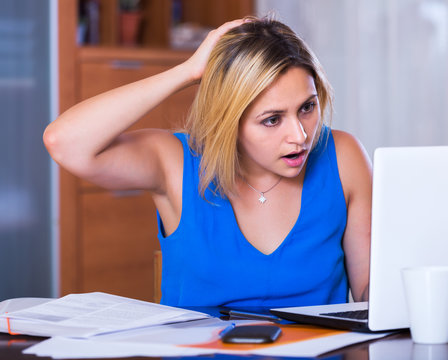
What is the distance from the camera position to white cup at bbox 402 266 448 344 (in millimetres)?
1015

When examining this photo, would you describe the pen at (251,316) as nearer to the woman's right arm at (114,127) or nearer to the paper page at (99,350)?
the paper page at (99,350)

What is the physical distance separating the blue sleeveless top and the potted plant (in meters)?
2.04

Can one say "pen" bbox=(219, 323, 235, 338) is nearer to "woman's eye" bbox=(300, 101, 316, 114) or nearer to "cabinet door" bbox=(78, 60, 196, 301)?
"woman's eye" bbox=(300, 101, 316, 114)

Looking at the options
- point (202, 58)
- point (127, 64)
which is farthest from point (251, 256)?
point (127, 64)

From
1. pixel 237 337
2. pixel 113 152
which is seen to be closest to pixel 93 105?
pixel 113 152

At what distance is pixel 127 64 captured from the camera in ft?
11.4

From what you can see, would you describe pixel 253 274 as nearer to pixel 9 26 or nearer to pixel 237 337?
pixel 237 337

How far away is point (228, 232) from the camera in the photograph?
1.65m

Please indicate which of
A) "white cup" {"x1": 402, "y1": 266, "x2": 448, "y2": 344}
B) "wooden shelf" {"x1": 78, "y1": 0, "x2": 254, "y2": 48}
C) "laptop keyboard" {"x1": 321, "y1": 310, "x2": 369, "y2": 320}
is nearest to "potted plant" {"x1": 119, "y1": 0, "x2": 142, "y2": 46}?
"wooden shelf" {"x1": 78, "y1": 0, "x2": 254, "y2": 48}

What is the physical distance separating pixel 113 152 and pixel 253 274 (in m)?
0.41

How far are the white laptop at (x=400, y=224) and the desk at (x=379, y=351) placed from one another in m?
0.04

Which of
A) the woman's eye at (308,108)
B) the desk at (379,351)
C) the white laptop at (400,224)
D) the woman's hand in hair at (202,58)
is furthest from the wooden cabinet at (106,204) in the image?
the white laptop at (400,224)

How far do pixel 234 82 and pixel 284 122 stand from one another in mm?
136

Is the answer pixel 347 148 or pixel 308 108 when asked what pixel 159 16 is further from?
pixel 308 108
